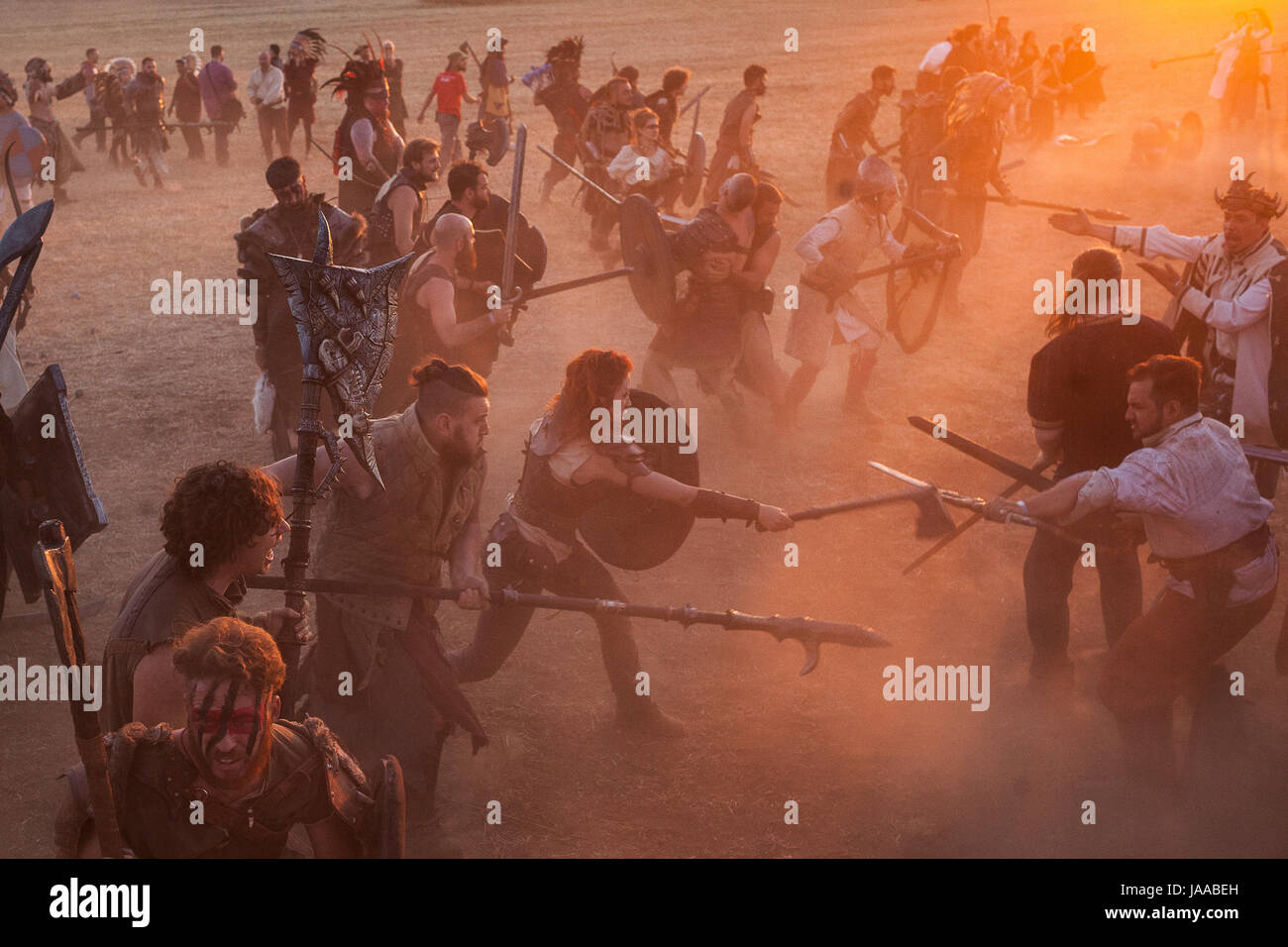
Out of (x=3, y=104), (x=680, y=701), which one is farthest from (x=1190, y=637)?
(x=3, y=104)

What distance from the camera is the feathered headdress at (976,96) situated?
1109 cm

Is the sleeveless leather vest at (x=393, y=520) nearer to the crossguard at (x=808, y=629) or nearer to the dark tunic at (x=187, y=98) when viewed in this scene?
the crossguard at (x=808, y=629)

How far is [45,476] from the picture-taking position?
5234mm

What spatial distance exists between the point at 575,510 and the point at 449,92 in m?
14.3

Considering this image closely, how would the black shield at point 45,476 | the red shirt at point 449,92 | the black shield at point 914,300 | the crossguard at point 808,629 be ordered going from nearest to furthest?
the black shield at point 45,476, the crossguard at point 808,629, the black shield at point 914,300, the red shirt at point 449,92

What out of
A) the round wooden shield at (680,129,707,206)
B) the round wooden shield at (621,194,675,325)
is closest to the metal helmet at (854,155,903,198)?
the round wooden shield at (621,194,675,325)

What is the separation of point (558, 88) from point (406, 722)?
38.8ft

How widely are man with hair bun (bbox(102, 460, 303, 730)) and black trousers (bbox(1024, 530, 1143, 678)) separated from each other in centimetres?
385

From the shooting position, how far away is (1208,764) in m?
5.65

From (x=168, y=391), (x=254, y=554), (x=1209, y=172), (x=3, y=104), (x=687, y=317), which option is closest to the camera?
(x=254, y=554)

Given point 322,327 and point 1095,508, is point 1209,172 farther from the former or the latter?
point 322,327

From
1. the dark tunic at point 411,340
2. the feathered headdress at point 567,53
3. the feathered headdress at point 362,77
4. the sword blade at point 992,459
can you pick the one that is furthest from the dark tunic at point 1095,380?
the feathered headdress at point 567,53

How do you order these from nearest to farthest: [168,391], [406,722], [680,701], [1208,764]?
[406,722]
[1208,764]
[680,701]
[168,391]

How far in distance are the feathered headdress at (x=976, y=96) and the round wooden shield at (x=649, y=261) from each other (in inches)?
162
